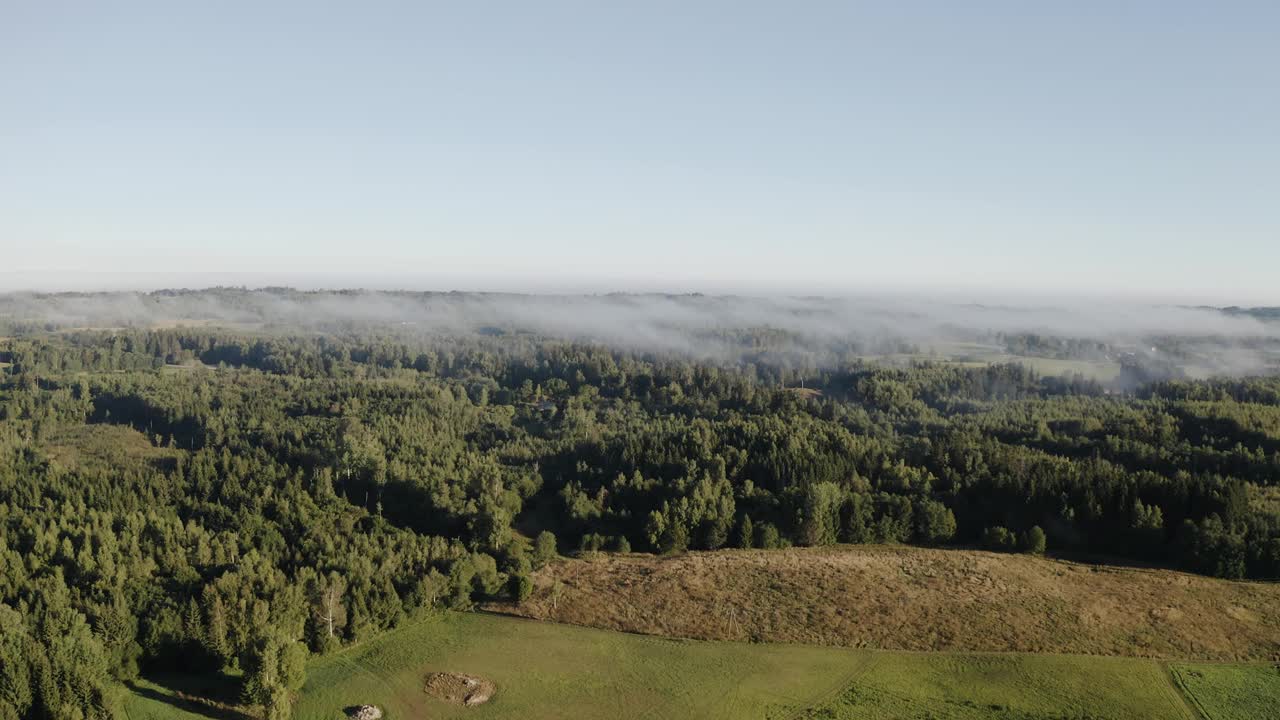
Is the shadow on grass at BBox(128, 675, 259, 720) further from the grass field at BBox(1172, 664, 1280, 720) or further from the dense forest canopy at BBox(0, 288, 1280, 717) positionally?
the grass field at BBox(1172, 664, 1280, 720)

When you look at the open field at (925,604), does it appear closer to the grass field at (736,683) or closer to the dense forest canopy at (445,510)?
the grass field at (736,683)

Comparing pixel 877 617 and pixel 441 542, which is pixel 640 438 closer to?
pixel 441 542

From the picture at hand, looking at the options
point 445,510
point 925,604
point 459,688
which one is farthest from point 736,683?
point 445,510

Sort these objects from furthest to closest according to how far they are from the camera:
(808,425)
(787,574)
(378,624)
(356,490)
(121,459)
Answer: (808,425)
(121,459)
(356,490)
(787,574)
(378,624)

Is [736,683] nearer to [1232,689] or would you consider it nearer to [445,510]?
[1232,689]

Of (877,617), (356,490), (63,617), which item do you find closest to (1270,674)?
(877,617)

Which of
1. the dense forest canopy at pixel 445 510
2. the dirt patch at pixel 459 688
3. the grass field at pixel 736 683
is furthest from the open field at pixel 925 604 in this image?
the dirt patch at pixel 459 688
